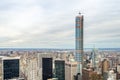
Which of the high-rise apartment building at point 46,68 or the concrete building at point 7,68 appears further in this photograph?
the high-rise apartment building at point 46,68

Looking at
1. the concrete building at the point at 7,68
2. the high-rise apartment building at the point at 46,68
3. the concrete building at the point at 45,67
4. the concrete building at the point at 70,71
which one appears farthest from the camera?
the concrete building at the point at 70,71

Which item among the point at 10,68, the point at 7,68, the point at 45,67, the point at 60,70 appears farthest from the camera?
the point at 60,70

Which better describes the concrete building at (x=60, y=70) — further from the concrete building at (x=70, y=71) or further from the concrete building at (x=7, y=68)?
the concrete building at (x=7, y=68)

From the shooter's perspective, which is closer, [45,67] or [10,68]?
[10,68]

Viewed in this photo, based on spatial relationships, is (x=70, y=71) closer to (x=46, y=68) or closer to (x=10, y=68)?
(x=46, y=68)

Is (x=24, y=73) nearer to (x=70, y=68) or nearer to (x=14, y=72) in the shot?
(x=14, y=72)

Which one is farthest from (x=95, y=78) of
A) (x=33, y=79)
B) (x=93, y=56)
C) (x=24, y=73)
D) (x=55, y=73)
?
(x=93, y=56)

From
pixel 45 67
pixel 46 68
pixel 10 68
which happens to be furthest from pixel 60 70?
pixel 10 68

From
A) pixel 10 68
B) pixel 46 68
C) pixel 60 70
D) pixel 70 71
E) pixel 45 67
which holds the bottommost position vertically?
pixel 70 71

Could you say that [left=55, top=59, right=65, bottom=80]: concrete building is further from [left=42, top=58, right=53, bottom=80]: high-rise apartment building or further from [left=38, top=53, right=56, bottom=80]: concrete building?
[left=42, top=58, right=53, bottom=80]: high-rise apartment building

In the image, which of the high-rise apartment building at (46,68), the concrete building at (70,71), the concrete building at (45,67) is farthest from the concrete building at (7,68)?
the concrete building at (70,71)

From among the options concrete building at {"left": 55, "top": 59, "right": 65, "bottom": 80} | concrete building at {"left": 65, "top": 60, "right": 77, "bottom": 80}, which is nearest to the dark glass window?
concrete building at {"left": 55, "top": 59, "right": 65, "bottom": 80}
